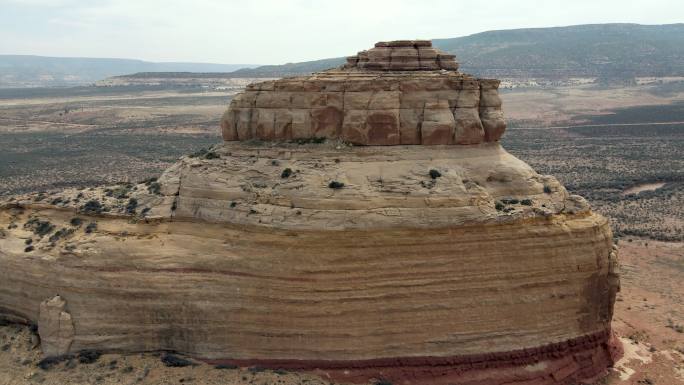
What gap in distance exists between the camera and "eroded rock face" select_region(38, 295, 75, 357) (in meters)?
19.7

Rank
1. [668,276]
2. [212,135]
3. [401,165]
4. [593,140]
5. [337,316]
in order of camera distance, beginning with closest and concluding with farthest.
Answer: [337,316] < [401,165] < [668,276] < [593,140] < [212,135]

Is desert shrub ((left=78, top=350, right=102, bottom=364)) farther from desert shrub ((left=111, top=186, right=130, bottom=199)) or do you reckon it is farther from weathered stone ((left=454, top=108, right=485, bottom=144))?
weathered stone ((left=454, top=108, right=485, bottom=144))

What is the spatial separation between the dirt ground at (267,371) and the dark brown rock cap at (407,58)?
464 inches

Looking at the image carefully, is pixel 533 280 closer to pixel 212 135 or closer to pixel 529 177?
pixel 529 177

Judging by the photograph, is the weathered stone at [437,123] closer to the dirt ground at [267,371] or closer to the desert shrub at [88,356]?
the dirt ground at [267,371]

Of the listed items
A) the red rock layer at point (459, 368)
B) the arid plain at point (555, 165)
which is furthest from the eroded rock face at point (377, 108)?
the arid plain at point (555, 165)

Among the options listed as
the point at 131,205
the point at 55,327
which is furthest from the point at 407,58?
the point at 55,327

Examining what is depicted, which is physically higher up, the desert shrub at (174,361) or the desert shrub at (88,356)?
the desert shrub at (88,356)

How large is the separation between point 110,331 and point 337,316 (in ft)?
25.9

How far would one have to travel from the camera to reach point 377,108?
20484 millimetres

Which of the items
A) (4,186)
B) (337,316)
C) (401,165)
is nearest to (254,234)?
(337,316)

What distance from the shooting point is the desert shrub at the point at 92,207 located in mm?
21728

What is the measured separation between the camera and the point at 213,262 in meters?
19.1

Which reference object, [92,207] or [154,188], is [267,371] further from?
[92,207]
